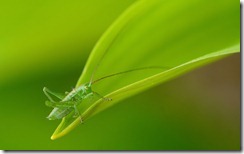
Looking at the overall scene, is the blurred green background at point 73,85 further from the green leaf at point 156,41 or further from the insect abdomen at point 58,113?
the green leaf at point 156,41

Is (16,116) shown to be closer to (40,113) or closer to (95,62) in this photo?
(40,113)

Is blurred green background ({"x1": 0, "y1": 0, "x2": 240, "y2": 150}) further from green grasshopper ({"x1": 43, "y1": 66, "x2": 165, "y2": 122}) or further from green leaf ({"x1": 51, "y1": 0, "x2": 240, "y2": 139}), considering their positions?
green leaf ({"x1": 51, "y1": 0, "x2": 240, "y2": 139})

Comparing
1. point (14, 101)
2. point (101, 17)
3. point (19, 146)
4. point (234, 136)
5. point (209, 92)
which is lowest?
point (234, 136)

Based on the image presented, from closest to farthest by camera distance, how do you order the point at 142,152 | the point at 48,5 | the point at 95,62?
1. the point at 95,62
2. the point at 48,5
3. the point at 142,152

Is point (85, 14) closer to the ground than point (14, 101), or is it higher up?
higher up

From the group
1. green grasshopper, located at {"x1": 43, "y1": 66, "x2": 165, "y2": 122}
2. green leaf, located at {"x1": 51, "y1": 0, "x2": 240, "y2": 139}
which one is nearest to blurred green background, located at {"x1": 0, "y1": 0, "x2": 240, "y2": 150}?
green grasshopper, located at {"x1": 43, "y1": 66, "x2": 165, "y2": 122}

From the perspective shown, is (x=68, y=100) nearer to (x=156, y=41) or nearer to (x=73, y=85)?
(x=73, y=85)

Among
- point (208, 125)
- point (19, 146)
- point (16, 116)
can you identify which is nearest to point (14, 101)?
point (16, 116)
